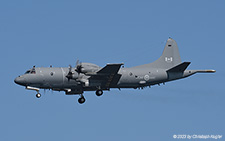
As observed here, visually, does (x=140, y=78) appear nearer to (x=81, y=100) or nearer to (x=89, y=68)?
(x=89, y=68)

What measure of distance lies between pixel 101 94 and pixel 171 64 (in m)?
8.24

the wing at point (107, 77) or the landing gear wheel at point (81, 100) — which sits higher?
the wing at point (107, 77)

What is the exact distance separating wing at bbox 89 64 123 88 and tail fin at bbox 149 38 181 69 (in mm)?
5092

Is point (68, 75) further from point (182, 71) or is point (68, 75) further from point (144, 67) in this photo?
point (182, 71)

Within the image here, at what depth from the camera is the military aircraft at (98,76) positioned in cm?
4606

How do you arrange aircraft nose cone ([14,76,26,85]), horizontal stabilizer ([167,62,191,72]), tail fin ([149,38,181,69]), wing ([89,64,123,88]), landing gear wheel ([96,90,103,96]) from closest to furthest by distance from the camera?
wing ([89,64,123,88])
aircraft nose cone ([14,76,26,85])
landing gear wheel ([96,90,103,96])
horizontal stabilizer ([167,62,191,72])
tail fin ([149,38,181,69])

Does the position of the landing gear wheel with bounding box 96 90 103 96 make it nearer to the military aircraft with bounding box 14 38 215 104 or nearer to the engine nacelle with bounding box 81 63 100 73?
the military aircraft with bounding box 14 38 215 104

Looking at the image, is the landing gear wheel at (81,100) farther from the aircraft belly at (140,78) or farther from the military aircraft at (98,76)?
the aircraft belly at (140,78)

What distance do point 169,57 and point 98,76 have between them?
29.0ft

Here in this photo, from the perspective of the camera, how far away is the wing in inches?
1804

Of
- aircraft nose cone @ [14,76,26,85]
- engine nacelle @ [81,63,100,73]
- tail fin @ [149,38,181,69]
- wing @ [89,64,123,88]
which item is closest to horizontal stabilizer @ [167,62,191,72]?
tail fin @ [149,38,181,69]

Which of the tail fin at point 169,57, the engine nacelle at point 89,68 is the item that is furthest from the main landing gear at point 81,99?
the tail fin at point 169,57

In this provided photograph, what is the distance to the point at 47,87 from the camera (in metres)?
46.5

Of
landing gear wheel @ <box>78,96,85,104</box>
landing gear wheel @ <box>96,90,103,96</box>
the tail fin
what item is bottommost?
landing gear wheel @ <box>78,96,85,104</box>
